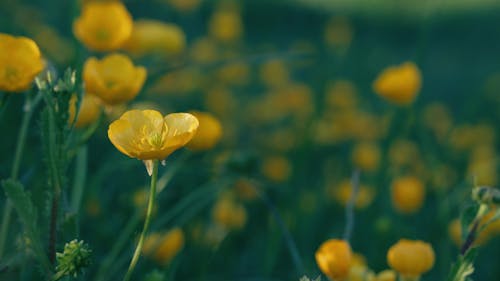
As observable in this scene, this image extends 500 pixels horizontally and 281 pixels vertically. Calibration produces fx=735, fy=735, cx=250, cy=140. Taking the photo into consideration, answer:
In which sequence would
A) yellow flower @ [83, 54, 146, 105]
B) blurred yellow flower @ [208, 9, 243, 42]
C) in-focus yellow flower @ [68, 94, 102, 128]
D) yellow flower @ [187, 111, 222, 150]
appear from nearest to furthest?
yellow flower @ [83, 54, 146, 105]
in-focus yellow flower @ [68, 94, 102, 128]
yellow flower @ [187, 111, 222, 150]
blurred yellow flower @ [208, 9, 243, 42]

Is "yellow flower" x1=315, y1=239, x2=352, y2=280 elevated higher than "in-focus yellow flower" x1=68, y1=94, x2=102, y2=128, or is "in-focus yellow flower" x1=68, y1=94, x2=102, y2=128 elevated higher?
"yellow flower" x1=315, y1=239, x2=352, y2=280

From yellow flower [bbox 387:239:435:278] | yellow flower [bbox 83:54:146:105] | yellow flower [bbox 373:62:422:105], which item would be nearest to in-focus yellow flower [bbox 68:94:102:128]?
yellow flower [bbox 83:54:146:105]

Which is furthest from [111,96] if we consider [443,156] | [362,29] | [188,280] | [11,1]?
[362,29]

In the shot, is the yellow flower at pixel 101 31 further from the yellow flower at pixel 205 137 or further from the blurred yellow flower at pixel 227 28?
the blurred yellow flower at pixel 227 28

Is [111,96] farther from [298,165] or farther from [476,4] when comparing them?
[476,4]

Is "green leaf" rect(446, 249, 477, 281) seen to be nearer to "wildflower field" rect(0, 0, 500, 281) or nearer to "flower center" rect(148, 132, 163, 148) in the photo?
"wildflower field" rect(0, 0, 500, 281)

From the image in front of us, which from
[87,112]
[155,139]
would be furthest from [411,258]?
[87,112]

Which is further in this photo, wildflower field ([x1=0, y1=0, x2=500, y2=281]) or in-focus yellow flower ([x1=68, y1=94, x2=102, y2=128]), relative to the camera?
in-focus yellow flower ([x1=68, y1=94, x2=102, y2=128])

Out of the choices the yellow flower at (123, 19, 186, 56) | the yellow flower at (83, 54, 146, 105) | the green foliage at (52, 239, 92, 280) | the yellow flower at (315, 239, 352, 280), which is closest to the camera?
the green foliage at (52, 239, 92, 280)
